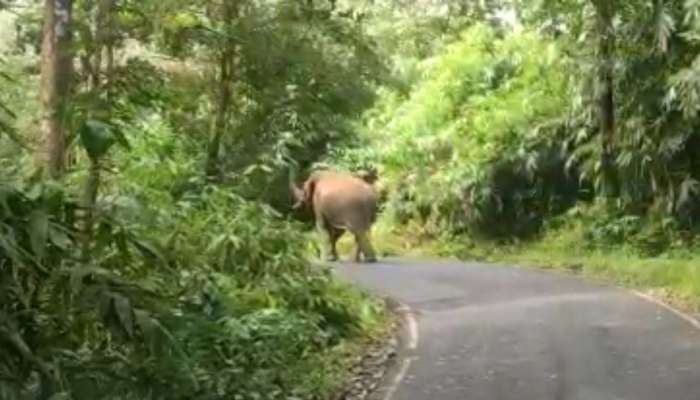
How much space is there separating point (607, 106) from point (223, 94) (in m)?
9.36

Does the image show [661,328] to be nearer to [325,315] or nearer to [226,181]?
[325,315]

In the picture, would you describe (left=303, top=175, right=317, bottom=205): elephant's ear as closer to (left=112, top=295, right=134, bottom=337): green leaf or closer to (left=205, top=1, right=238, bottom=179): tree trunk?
(left=205, top=1, right=238, bottom=179): tree trunk

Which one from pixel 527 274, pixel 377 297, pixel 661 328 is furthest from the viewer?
pixel 527 274

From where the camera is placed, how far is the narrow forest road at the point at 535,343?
9805mm

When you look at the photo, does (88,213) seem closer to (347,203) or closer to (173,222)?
(173,222)

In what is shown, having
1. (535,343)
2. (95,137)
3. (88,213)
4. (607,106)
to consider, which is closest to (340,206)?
(607,106)

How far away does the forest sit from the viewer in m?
6.54

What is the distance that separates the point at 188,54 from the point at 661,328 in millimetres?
6128

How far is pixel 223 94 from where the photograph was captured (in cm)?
1405

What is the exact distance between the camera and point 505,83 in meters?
26.8

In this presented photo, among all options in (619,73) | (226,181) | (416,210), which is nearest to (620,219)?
(619,73)

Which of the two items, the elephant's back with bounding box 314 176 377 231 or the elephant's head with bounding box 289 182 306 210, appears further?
the elephant's head with bounding box 289 182 306 210

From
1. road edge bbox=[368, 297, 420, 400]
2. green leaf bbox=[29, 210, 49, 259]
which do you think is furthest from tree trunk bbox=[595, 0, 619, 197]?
green leaf bbox=[29, 210, 49, 259]

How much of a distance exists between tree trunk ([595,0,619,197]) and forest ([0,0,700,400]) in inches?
1.8
